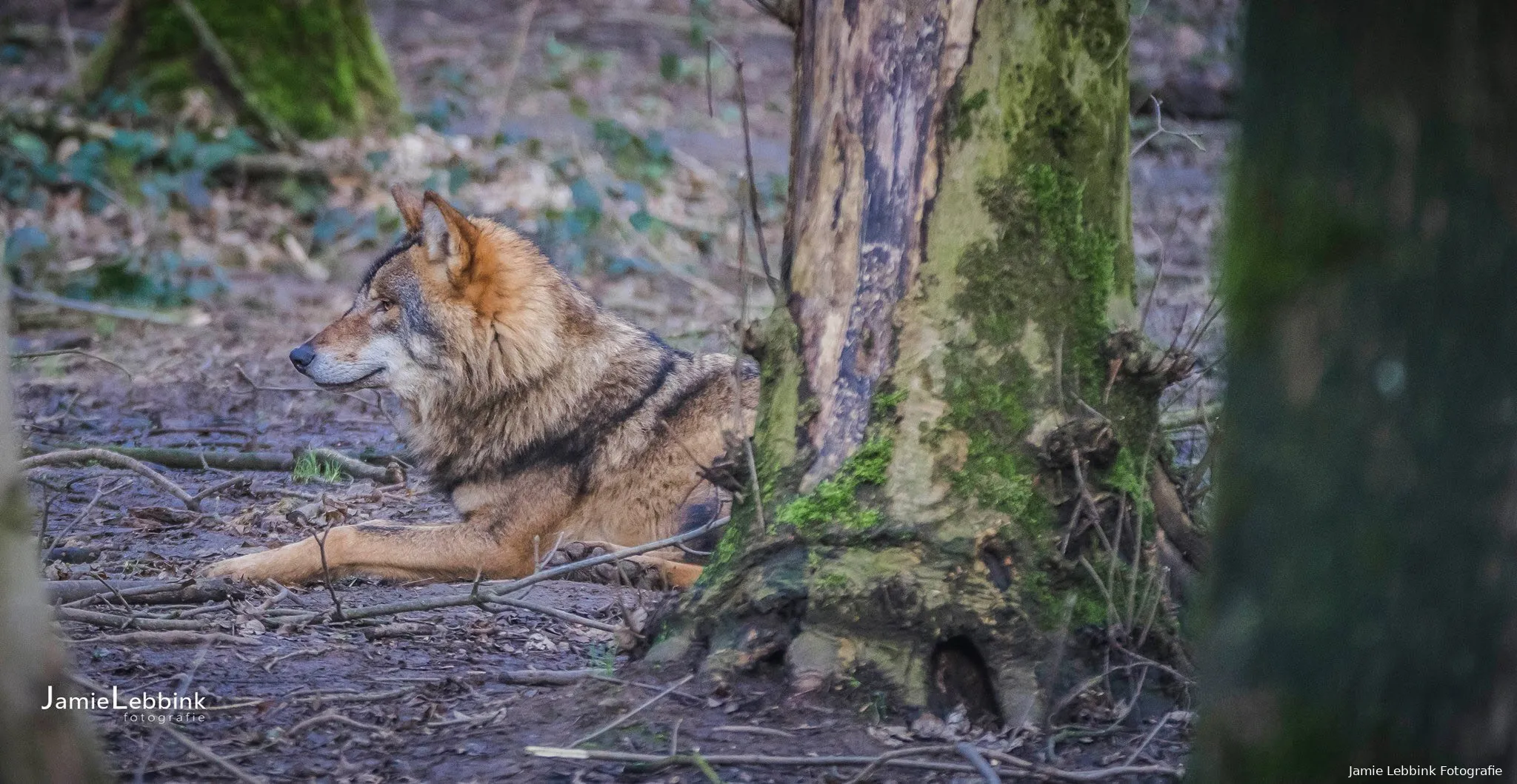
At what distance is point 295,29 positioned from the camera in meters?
11.8

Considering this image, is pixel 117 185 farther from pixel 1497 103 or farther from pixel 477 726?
pixel 1497 103

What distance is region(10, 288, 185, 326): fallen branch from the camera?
9.45m

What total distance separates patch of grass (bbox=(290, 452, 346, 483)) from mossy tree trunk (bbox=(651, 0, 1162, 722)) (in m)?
3.51

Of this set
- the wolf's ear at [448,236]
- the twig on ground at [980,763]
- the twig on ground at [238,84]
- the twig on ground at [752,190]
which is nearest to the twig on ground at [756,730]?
the twig on ground at [980,763]

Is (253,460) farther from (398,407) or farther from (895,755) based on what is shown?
(895,755)

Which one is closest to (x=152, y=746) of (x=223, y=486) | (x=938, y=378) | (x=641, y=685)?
(x=641, y=685)

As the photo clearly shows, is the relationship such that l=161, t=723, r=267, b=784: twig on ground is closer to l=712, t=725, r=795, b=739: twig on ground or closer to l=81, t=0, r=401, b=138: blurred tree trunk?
l=712, t=725, r=795, b=739: twig on ground

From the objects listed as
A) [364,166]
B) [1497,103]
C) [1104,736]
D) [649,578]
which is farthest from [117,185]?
[1497,103]

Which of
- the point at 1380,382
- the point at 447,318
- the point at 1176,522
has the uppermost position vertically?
the point at 1380,382

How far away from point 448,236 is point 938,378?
289 centimetres

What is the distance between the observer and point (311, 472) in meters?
6.53

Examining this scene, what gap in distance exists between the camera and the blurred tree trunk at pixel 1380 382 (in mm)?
1925

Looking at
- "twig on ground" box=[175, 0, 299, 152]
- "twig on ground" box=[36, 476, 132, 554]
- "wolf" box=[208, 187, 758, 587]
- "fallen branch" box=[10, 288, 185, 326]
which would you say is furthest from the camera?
"twig on ground" box=[175, 0, 299, 152]

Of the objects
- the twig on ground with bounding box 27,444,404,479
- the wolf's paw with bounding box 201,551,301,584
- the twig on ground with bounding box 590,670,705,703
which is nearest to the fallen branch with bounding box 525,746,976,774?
the twig on ground with bounding box 590,670,705,703
